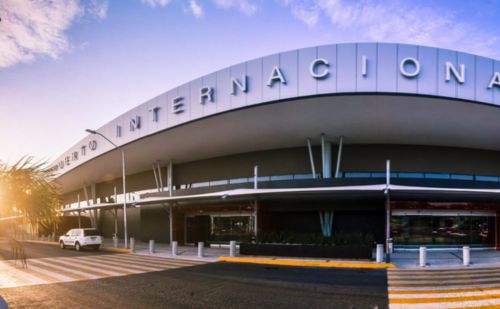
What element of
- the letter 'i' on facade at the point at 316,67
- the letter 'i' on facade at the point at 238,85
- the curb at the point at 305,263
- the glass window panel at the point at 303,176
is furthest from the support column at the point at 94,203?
the letter 'i' on facade at the point at 316,67

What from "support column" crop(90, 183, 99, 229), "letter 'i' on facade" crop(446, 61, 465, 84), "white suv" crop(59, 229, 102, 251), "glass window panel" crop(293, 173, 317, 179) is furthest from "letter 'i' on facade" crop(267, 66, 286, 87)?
"support column" crop(90, 183, 99, 229)

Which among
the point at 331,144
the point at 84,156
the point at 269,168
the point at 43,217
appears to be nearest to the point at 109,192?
the point at 84,156

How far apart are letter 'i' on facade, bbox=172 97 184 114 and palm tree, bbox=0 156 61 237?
74.7ft

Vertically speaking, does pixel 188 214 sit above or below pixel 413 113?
below

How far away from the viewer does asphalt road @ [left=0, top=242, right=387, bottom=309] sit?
9.77 metres

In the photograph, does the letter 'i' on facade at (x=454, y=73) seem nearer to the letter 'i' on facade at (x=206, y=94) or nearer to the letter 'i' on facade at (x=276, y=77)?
the letter 'i' on facade at (x=276, y=77)

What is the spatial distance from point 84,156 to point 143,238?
1153 cm

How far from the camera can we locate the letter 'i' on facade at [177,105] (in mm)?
26406

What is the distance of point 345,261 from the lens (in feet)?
61.0

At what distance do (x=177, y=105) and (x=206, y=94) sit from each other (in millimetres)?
3064

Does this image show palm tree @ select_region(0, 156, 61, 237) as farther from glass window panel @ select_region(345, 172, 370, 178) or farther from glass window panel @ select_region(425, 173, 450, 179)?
glass window panel @ select_region(425, 173, 450, 179)

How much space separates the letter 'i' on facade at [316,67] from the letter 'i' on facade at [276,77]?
1764mm

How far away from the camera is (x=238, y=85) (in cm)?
2333

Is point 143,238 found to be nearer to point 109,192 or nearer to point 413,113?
point 109,192
